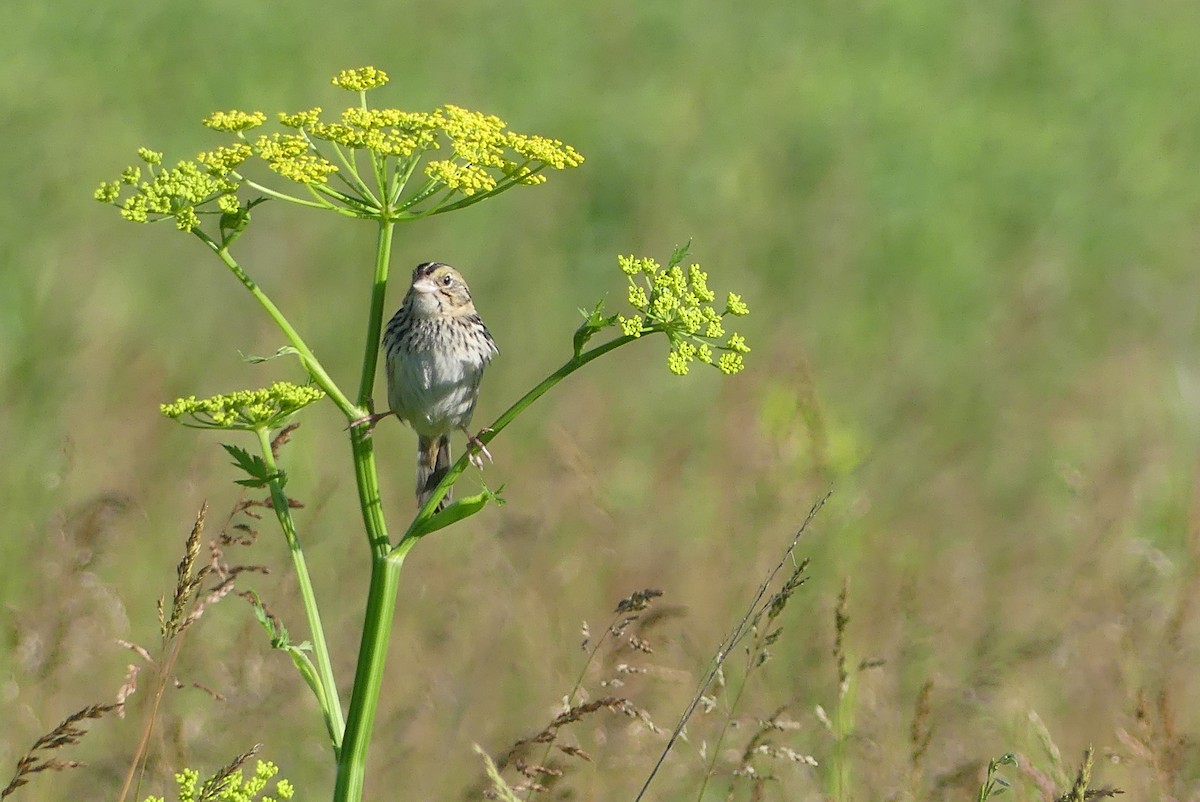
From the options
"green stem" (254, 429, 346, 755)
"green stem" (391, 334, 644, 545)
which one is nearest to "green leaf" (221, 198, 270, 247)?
"green stem" (254, 429, 346, 755)

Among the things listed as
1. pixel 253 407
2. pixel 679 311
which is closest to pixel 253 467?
pixel 253 407

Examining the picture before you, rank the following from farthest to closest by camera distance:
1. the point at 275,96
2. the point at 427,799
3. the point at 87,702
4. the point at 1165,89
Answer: the point at 1165,89 < the point at 275,96 < the point at 87,702 < the point at 427,799

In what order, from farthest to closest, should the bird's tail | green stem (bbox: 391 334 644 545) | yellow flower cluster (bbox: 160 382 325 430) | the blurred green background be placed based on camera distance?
the blurred green background
the bird's tail
yellow flower cluster (bbox: 160 382 325 430)
green stem (bbox: 391 334 644 545)

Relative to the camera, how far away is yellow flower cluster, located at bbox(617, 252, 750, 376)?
2.70 m

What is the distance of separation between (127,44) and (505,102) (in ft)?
11.2

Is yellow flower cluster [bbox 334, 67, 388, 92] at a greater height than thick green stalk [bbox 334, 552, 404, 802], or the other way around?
yellow flower cluster [bbox 334, 67, 388, 92]

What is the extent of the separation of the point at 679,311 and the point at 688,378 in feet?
24.6

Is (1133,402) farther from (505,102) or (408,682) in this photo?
(505,102)

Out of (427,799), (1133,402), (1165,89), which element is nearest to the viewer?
(427,799)

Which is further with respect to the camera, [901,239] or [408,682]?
[901,239]

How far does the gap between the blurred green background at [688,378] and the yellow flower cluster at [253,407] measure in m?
1.14

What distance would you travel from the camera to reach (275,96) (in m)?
13.2

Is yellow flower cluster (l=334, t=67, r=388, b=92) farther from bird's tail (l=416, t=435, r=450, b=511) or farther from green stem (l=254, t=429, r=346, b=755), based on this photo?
bird's tail (l=416, t=435, r=450, b=511)

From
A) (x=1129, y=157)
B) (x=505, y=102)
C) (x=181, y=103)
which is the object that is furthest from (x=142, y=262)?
(x=1129, y=157)
